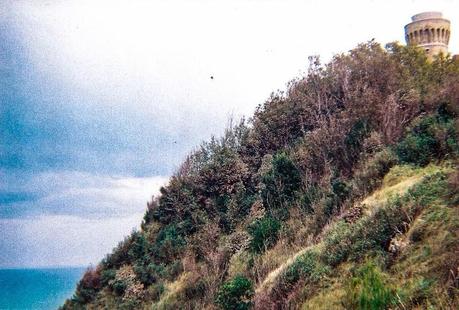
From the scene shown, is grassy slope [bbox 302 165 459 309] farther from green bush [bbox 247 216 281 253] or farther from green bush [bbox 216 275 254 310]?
green bush [bbox 247 216 281 253]

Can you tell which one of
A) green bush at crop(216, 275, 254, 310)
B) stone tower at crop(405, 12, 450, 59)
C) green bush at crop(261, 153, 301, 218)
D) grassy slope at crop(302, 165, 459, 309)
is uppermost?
stone tower at crop(405, 12, 450, 59)

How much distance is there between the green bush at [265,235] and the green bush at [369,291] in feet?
18.9

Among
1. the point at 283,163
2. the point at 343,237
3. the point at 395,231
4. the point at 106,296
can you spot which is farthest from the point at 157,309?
the point at 395,231

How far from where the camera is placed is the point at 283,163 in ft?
59.0

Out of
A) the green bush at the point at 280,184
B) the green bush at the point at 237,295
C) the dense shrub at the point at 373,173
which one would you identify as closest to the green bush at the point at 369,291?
the green bush at the point at 237,295

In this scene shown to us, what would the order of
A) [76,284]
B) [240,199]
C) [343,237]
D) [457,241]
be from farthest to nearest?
[76,284]
[240,199]
[343,237]
[457,241]

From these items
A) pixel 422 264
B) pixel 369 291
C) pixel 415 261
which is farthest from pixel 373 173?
pixel 369 291

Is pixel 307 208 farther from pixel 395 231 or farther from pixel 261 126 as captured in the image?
pixel 261 126

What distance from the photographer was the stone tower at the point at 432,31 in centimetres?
4009

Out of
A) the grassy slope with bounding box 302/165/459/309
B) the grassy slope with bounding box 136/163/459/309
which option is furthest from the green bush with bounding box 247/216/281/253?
the grassy slope with bounding box 302/165/459/309

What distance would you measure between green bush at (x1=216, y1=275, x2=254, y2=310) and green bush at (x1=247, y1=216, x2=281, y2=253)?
267cm

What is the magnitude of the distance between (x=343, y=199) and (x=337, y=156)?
3.37 m

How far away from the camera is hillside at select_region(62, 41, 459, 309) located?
8.78 metres

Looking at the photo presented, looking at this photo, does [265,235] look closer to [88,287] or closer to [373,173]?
[373,173]
